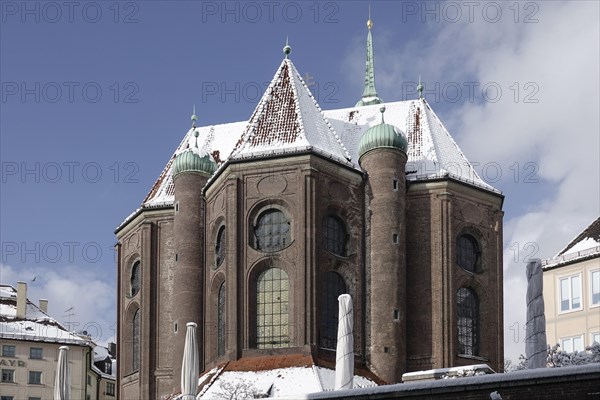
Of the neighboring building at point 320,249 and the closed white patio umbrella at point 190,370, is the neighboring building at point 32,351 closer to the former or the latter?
the neighboring building at point 320,249

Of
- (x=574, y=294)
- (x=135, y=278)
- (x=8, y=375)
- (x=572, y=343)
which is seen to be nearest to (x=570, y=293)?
(x=574, y=294)

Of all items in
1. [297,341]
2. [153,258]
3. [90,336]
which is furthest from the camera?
[90,336]

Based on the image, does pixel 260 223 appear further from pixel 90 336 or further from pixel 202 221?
pixel 90 336

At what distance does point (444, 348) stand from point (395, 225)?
220 inches

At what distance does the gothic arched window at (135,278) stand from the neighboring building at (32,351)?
939 inches

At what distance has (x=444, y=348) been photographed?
59.8 m

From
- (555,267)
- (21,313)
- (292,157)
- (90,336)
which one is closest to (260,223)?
(292,157)

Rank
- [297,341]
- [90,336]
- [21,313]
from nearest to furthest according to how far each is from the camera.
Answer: [297,341], [21,313], [90,336]

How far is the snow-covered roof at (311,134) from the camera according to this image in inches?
2409

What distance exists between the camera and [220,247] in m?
61.6

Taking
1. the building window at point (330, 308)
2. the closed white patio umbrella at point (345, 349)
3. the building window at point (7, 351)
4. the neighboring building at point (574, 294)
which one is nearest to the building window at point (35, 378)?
the building window at point (7, 351)

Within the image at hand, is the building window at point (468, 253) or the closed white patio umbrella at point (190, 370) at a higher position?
the building window at point (468, 253)

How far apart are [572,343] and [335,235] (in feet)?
39.5

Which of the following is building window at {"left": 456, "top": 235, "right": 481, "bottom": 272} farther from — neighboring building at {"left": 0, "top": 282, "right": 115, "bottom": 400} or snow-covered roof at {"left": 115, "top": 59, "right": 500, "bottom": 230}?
neighboring building at {"left": 0, "top": 282, "right": 115, "bottom": 400}
